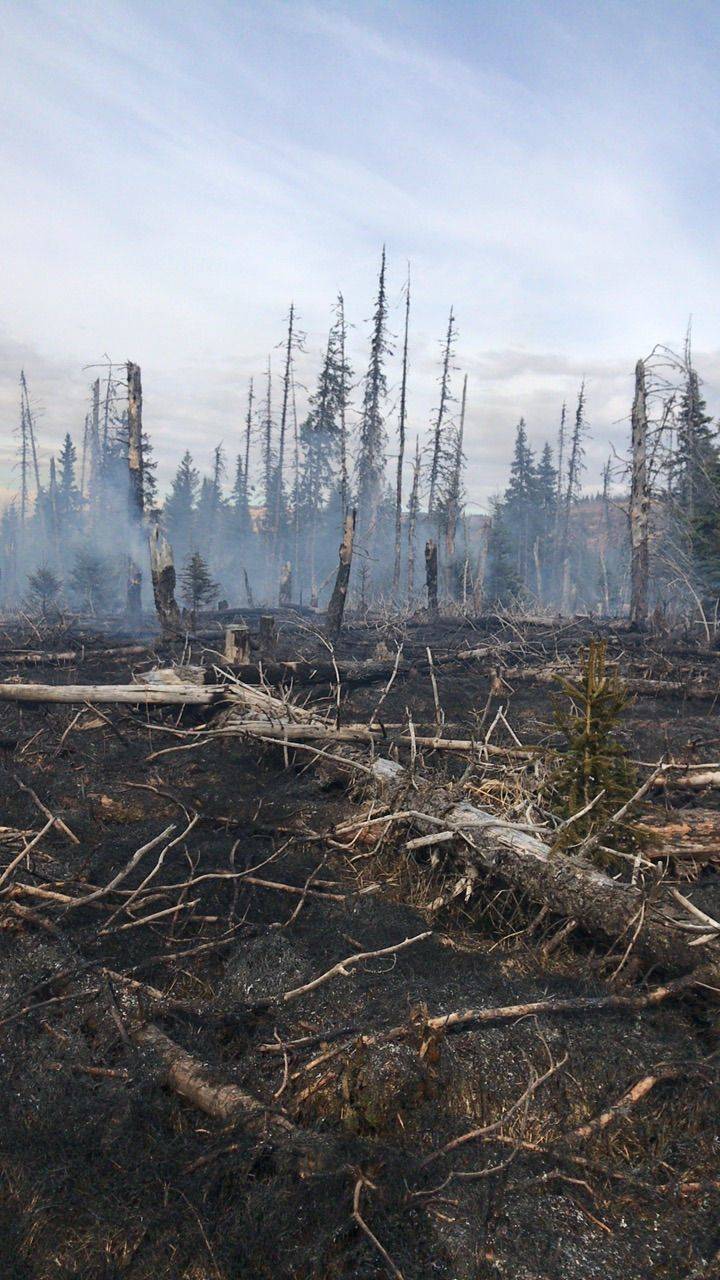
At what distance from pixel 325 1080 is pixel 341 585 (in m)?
Answer: 15.3

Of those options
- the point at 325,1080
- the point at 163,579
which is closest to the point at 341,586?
the point at 163,579

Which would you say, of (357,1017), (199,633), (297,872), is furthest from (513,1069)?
(199,633)

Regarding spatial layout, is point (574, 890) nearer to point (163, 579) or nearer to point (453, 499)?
point (163, 579)

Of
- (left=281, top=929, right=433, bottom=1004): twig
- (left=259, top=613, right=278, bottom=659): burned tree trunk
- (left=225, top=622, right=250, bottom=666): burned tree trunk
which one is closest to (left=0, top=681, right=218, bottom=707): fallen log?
(left=225, top=622, right=250, bottom=666): burned tree trunk

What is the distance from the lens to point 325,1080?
3348 mm

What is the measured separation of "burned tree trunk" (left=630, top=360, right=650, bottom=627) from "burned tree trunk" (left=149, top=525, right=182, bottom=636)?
1229 centimetres

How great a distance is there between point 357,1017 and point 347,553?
15474mm

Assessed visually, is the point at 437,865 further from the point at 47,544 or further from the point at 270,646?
the point at 47,544

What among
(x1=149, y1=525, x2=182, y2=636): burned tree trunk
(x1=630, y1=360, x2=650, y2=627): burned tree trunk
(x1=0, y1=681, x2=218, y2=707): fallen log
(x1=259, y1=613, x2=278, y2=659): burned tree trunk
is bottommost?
(x1=0, y1=681, x2=218, y2=707): fallen log

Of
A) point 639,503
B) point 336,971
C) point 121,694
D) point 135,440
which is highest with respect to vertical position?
point 135,440

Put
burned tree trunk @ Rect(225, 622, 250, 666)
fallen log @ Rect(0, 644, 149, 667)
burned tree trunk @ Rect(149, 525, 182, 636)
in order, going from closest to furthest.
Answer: burned tree trunk @ Rect(225, 622, 250, 666) → fallen log @ Rect(0, 644, 149, 667) → burned tree trunk @ Rect(149, 525, 182, 636)

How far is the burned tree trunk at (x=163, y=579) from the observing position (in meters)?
15.6

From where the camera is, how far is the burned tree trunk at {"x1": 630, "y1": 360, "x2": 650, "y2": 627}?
64.3 ft

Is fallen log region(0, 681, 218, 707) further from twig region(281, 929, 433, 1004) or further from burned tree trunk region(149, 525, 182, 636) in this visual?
burned tree trunk region(149, 525, 182, 636)
